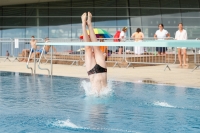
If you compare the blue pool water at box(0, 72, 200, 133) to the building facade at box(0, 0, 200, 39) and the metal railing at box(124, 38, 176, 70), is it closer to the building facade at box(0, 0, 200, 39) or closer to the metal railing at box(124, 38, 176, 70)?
the metal railing at box(124, 38, 176, 70)

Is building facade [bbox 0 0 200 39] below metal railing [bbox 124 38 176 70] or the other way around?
the other way around

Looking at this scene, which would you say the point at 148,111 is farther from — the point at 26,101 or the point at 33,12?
the point at 33,12

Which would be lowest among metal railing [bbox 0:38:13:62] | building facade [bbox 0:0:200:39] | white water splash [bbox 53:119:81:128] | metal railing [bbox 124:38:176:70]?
white water splash [bbox 53:119:81:128]

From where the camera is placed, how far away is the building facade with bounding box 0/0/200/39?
30.7 m

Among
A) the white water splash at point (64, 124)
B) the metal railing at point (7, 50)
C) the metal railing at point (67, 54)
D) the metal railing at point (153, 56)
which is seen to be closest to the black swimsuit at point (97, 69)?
the white water splash at point (64, 124)

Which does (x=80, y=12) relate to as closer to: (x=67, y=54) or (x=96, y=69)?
(x=67, y=54)

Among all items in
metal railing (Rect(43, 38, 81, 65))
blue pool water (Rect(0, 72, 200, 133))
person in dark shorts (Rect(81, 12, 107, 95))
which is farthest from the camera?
metal railing (Rect(43, 38, 81, 65))

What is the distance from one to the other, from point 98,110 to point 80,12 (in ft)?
83.8

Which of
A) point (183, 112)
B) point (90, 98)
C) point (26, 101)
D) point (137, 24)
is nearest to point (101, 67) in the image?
point (90, 98)

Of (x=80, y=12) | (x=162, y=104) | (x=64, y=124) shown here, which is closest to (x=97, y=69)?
(x=162, y=104)

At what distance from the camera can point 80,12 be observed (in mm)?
31734

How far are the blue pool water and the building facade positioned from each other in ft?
68.2

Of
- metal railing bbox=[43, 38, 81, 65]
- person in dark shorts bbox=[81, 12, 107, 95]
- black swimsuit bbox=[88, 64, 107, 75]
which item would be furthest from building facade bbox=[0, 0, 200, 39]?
black swimsuit bbox=[88, 64, 107, 75]

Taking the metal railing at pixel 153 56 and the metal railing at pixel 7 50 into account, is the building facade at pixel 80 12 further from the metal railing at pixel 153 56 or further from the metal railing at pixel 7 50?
the metal railing at pixel 153 56
